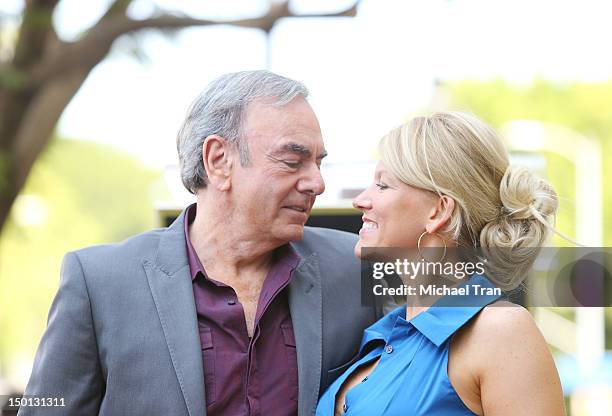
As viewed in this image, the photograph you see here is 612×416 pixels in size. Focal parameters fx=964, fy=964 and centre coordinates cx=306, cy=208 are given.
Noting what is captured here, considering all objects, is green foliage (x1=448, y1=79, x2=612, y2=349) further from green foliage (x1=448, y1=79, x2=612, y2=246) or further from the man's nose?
the man's nose

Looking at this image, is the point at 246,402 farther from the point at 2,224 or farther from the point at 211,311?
the point at 2,224

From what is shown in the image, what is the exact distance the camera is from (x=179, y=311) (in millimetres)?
3189

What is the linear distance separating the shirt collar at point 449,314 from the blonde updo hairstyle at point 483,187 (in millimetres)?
95

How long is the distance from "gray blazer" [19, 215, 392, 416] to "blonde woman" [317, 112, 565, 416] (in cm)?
22

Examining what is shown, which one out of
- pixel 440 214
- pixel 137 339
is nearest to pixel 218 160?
pixel 137 339

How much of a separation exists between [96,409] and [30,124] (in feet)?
17.4

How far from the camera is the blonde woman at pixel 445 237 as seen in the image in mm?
2781

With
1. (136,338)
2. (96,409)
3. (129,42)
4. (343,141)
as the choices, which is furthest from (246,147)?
(343,141)

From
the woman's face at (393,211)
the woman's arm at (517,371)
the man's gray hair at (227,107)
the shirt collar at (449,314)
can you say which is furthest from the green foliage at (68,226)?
the woman's arm at (517,371)

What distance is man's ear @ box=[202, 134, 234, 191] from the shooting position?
340 centimetres

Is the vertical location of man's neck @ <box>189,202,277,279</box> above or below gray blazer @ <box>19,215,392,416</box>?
above

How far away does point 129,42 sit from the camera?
8.11 metres

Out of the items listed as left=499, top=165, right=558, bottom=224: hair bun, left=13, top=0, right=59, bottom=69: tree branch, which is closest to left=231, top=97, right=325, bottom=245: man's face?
left=499, top=165, right=558, bottom=224: hair bun

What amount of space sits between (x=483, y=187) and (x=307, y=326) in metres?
0.78
